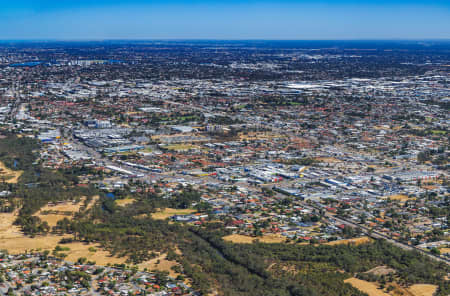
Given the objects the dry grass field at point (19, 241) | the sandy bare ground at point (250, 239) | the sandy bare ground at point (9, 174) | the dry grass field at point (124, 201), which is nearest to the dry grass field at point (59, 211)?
the dry grass field at point (124, 201)

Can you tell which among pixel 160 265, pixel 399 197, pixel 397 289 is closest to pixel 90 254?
pixel 160 265

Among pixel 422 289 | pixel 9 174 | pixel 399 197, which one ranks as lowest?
pixel 422 289

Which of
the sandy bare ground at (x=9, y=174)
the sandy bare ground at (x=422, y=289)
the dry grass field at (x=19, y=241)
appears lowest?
the sandy bare ground at (x=422, y=289)

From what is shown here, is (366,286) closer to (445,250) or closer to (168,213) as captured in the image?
(445,250)

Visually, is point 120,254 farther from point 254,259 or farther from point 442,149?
point 442,149

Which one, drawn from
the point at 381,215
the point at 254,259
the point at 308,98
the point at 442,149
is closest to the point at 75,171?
the point at 254,259

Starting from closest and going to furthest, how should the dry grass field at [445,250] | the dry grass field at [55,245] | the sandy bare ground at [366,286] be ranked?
the sandy bare ground at [366,286]
the dry grass field at [55,245]
the dry grass field at [445,250]

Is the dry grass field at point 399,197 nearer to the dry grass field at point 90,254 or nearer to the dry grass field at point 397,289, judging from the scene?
the dry grass field at point 397,289
